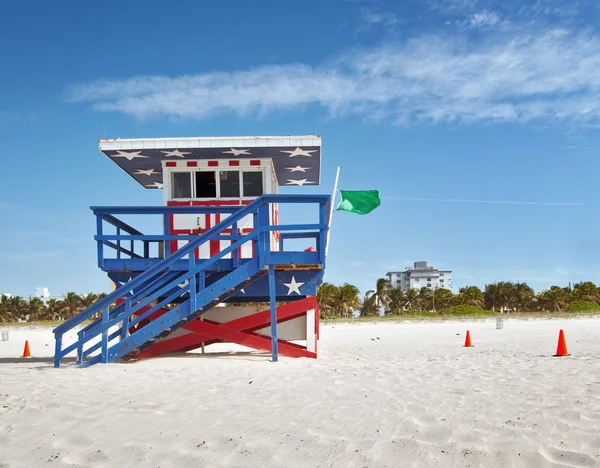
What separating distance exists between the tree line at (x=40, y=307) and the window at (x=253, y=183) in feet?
224

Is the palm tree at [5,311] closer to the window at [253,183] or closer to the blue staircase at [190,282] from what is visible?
the window at [253,183]

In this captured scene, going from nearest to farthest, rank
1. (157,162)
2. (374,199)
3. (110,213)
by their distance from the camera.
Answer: (110,213) → (157,162) → (374,199)

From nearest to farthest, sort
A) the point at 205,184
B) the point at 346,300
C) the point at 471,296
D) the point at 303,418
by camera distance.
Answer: the point at 303,418 < the point at 205,184 < the point at 346,300 < the point at 471,296

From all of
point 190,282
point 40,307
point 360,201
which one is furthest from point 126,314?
point 40,307

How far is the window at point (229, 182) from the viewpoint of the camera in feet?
46.0

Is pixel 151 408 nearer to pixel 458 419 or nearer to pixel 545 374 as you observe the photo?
pixel 458 419

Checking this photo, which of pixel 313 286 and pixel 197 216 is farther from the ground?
pixel 197 216

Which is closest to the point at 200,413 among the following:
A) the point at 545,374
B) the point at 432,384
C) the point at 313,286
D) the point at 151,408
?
the point at 151,408

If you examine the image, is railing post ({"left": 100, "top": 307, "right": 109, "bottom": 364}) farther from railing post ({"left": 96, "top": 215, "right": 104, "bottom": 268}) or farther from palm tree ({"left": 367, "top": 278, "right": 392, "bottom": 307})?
palm tree ({"left": 367, "top": 278, "right": 392, "bottom": 307})

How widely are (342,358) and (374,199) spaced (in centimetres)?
429

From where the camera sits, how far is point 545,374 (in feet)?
29.8

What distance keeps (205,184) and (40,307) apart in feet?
250

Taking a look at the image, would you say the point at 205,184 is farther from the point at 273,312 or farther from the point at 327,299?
the point at 327,299

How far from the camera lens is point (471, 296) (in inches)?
3809
